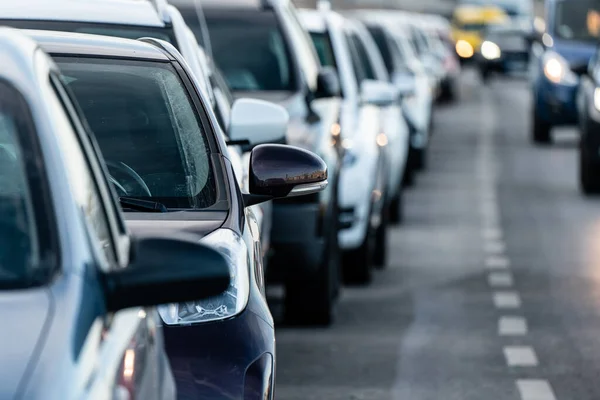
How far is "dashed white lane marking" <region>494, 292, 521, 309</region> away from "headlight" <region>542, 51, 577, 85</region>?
15.7 m

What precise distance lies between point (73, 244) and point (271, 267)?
→ 654 centimetres

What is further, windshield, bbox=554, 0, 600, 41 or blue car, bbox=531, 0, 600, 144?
windshield, bbox=554, 0, 600, 41

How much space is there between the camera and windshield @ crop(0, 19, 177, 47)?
273 inches

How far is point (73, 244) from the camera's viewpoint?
10.6 ft

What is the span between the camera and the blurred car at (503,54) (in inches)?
2496

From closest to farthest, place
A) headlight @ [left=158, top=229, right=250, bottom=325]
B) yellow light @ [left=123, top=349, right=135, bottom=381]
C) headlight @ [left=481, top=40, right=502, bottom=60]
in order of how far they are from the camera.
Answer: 1. yellow light @ [left=123, top=349, right=135, bottom=381]
2. headlight @ [left=158, top=229, right=250, bottom=325]
3. headlight @ [left=481, top=40, right=502, bottom=60]

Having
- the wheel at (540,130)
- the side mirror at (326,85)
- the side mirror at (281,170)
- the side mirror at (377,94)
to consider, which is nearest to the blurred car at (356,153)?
the side mirror at (377,94)

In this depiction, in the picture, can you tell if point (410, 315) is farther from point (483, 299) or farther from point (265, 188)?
point (265, 188)

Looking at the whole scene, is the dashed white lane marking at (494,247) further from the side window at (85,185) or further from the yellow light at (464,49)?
the yellow light at (464,49)

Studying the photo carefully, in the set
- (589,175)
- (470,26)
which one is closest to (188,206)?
(589,175)

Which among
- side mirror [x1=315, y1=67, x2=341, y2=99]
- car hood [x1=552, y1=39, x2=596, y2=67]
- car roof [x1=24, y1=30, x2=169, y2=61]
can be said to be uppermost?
car roof [x1=24, y1=30, x2=169, y2=61]

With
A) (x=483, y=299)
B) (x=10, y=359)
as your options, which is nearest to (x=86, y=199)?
(x=10, y=359)

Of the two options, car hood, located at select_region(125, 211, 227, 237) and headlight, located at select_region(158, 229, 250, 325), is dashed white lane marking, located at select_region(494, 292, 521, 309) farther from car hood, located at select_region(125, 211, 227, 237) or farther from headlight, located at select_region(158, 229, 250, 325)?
headlight, located at select_region(158, 229, 250, 325)

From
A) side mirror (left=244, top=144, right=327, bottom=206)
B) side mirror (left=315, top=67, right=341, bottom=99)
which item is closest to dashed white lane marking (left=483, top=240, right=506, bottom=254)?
side mirror (left=315, top=67, right=341, bottom=99)
